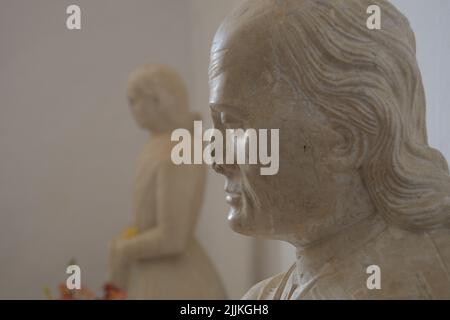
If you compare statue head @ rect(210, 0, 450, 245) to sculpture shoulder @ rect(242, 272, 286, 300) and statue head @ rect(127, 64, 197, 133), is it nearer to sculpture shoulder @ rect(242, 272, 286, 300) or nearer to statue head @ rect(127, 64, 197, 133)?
sculpture shoulder @ rect(242, 272, 286, 300)

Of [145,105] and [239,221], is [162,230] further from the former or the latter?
[239,221]

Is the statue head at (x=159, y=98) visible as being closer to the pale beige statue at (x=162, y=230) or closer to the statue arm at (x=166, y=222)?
Result: the pale beige statue at (x=162, y=230)

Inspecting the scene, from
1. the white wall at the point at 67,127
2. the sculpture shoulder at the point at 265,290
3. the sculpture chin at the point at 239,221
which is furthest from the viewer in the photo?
the white wall at the point at 67,127

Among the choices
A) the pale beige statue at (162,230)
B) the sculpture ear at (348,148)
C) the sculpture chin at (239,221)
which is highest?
the sculpture ear at (348,148)

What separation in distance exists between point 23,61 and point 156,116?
5.73ft

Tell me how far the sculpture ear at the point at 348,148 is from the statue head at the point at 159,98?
301 cm

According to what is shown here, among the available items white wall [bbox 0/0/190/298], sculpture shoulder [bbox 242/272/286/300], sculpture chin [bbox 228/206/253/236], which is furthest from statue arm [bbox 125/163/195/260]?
sculpture chin [bbox 228/206/253/236]

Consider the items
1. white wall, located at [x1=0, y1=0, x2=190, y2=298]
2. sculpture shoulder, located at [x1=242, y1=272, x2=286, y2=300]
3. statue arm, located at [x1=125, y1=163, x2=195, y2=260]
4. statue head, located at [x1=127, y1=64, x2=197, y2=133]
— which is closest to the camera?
sculpture shoulder, located at [x1=242, y1=272, x2=286, y2=300]

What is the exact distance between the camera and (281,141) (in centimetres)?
168

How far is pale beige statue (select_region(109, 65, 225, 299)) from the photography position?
4328mm

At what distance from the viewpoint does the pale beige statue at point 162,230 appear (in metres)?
4.33

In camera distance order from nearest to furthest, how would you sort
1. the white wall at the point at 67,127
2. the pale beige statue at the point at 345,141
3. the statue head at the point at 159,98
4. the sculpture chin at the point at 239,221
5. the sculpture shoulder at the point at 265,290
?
the pale beige statue at the point at 345,141 → the sculpture chin at the point at 239,221 → the sculpture shoulder at the point at 265,290 → the statue head at the point at 159,98 → the white wall at the point at 67,127

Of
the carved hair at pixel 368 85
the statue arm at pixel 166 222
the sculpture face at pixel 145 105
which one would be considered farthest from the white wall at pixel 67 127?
the carved hair at pixel 368 85
